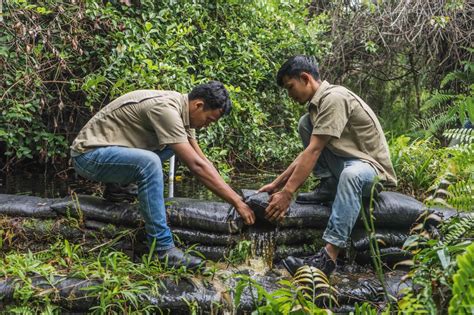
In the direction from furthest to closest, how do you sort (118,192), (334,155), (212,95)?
(118,192) → (334,155) → (212,95)

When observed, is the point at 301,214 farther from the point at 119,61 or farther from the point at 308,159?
the point at 119,61

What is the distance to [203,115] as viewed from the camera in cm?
373

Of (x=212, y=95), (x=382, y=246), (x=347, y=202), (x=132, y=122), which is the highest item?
(x=212, y=95)

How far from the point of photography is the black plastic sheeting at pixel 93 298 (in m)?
3.12

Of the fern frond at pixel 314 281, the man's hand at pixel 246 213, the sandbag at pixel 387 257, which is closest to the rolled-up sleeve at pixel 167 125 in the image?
the man's hand at pixel 246 213

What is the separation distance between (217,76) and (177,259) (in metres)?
3.18

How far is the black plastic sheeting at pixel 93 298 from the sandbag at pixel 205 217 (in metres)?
0.64

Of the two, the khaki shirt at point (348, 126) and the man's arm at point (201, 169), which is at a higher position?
the khaki shirt at point (348, 126)

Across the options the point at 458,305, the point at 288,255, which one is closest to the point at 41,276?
the point at 288,255

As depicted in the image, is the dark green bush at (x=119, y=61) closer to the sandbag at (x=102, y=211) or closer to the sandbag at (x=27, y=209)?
the sandbag at (x=27, y=209)

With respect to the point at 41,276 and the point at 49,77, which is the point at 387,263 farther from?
the point at 49,77

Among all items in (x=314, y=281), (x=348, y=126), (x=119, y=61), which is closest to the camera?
(x=314, y=281)

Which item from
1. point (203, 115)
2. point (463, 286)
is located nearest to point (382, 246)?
point (203, 115)

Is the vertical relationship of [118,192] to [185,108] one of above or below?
below
